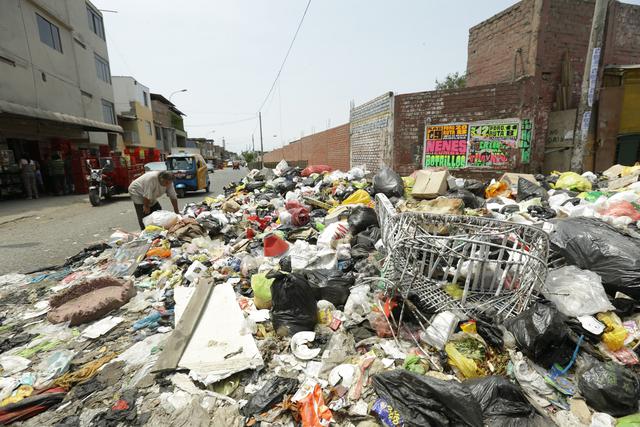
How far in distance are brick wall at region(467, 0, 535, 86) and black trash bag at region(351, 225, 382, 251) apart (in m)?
6.28

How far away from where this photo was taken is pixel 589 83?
21.0ft

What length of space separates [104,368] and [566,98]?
9.62 metres

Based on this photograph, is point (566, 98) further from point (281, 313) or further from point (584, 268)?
point (281, 313)

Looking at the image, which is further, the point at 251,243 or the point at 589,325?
the point at 251,243

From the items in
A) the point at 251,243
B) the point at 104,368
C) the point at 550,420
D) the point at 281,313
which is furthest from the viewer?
the point at 251,243

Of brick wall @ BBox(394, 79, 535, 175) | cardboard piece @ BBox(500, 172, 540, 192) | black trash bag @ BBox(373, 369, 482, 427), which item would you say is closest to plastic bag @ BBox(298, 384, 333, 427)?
black trash bag @ BBox(373, 369, 482, 427)

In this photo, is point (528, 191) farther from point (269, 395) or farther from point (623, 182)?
point (269, 395)

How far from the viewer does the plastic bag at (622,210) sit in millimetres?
3533

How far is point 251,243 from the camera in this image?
4.36 meters

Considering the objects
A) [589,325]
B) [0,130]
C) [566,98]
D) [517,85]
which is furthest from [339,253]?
[0,130]

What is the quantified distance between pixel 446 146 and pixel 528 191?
3.17 metres

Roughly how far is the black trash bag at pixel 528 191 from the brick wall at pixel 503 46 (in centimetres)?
354

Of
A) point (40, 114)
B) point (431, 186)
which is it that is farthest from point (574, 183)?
point (40, 114)

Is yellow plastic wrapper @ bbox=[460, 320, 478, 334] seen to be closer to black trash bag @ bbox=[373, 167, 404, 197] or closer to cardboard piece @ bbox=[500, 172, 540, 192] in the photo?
black trash bag @ bbox=[373, 167, 404, 197]
